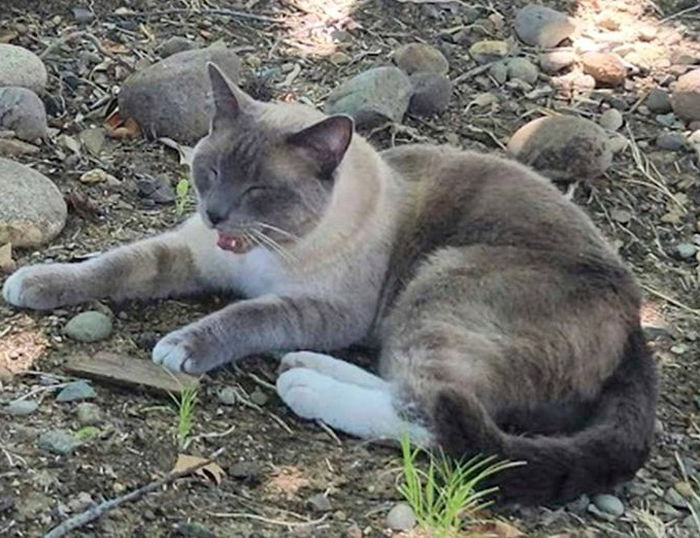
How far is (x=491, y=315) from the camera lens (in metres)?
3.26

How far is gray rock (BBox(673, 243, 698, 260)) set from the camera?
13.9ft

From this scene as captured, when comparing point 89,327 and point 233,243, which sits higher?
point 233,243

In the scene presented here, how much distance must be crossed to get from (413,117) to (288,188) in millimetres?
1409

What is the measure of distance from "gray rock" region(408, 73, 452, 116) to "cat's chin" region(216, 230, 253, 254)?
143 centimetres

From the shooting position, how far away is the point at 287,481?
2.91 metres

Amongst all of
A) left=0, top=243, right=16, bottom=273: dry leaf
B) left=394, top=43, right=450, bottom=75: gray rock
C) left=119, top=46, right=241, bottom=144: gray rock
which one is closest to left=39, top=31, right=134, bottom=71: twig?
left=119, top=46, right=241, bottom=144: gray rock

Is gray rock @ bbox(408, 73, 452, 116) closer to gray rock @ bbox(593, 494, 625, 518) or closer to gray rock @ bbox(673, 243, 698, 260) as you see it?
gray rock @ bbox(673, 243, 698, 260)

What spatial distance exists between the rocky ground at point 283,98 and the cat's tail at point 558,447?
62 mm

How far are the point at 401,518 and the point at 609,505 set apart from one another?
1.69 feet

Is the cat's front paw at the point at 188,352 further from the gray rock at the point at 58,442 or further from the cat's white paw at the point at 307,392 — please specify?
the gray rock at the point at 58,442

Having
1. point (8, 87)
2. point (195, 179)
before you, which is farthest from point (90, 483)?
point (8, 87)

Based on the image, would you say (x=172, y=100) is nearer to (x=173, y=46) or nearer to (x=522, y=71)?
(x=173, y=46)

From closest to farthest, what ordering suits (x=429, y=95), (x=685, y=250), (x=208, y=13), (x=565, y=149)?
1. (x=685, y=250)
2. (x=565, y=149)
3. (x=429, y=95)
4. (x=208, y=13)

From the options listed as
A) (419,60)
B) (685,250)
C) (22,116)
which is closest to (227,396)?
(22,116)
